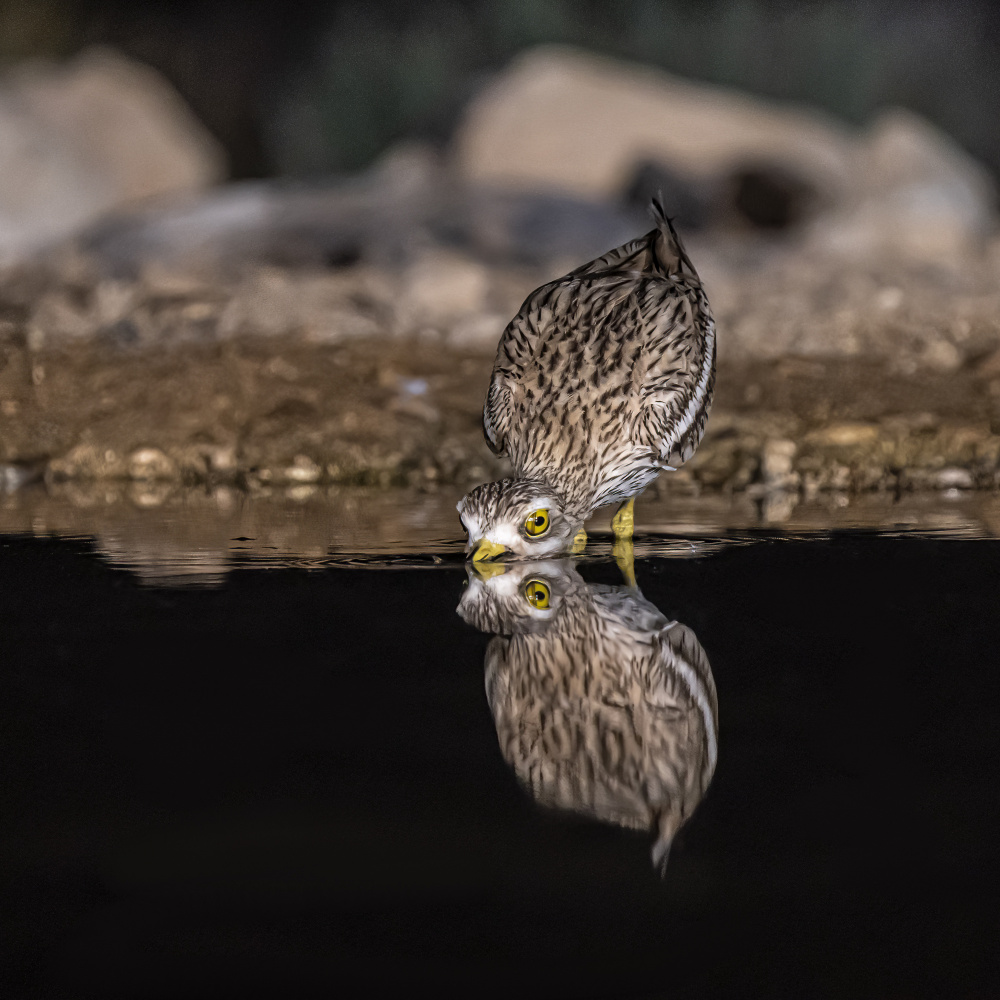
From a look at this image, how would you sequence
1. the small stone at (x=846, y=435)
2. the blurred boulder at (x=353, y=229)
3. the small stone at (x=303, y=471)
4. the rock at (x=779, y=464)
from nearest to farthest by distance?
the rock at (x=779, y=464)
the small stone at (x=846, y=435)
the small stone at (x=303, y=471)
the blurred boulder at (x=353, y=229)

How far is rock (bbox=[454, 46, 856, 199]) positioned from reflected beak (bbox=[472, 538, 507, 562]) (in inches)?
354

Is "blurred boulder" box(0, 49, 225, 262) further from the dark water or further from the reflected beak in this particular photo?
the dark water

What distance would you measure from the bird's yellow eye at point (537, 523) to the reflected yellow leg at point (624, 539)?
0.81 feet

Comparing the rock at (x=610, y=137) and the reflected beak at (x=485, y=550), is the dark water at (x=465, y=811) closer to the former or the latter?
the reflected beak at (x=485, y=550)

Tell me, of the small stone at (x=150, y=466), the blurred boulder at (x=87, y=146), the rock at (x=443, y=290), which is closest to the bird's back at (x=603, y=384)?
the small stone at (x=150, y=466)

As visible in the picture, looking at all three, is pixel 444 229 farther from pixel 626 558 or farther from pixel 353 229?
pixel 626 558

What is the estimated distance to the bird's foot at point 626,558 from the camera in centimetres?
406

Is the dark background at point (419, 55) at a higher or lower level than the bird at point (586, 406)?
higher

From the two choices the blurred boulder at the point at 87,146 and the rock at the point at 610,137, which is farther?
the rock at the point at 610,137

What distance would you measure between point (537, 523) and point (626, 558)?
0.97 feet

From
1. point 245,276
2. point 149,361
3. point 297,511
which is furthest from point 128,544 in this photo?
point 245,276

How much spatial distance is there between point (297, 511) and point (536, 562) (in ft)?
4.58

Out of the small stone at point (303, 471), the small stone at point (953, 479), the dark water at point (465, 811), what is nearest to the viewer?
the dark water at point (465, 811)

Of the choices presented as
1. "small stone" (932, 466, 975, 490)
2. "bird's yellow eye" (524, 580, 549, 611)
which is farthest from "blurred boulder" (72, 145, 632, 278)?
"bird's yellow eye" (524, 580, 549, 611)
